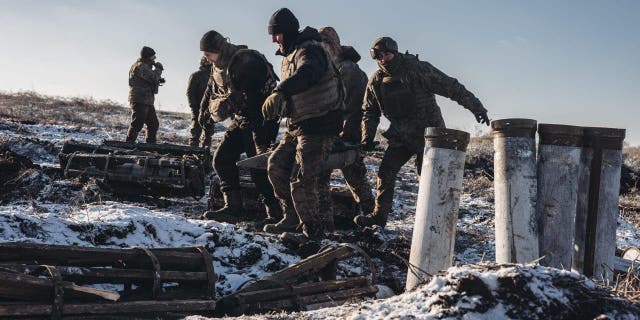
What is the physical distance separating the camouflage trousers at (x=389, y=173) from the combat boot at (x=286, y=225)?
1.32 m

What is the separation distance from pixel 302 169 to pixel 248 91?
1.35 m

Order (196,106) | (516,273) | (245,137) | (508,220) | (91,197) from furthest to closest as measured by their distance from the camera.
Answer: (196,106) → (91,197) → (245,137) → (508,220) → (516,273)

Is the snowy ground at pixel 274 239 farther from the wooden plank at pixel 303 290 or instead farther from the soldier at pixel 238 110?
the soldier at pixel 238 110

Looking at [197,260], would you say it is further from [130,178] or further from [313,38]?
[130,178]

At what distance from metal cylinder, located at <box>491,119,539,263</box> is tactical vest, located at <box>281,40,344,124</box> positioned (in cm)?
209

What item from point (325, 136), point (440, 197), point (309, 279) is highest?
point (325, 136)

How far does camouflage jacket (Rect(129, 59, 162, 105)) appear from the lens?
11555mm

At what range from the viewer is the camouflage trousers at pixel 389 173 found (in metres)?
7.08

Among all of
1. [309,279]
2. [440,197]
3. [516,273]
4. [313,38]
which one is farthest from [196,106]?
[516,273]

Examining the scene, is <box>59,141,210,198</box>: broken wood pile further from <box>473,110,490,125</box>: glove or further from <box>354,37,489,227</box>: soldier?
<box>473,110,490,125</box>: glove

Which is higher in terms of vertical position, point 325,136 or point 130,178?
point 325,136

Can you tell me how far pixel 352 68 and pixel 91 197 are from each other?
377 centimetres

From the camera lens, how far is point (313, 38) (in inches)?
226

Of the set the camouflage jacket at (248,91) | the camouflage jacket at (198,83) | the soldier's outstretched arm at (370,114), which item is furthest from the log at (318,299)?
the camouflage jacket at (198,83)
